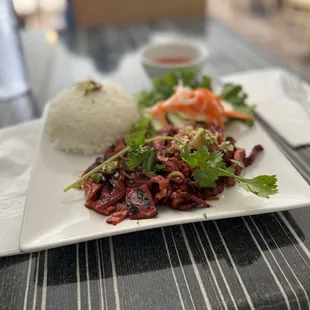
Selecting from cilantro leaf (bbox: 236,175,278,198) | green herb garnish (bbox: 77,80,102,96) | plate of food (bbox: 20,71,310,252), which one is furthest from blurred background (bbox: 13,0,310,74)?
cilantro leaf (bbox: 236,175,278,198)

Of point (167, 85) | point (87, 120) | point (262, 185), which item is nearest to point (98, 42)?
point (167, 85)

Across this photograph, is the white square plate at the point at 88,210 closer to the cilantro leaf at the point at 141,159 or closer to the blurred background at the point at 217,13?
the cilantro leaf at the point at 141,159

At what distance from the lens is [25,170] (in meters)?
1.32

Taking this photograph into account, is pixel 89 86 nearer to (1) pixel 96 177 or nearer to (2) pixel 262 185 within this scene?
(1) pixel 96 177

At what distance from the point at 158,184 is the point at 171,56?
110 cm

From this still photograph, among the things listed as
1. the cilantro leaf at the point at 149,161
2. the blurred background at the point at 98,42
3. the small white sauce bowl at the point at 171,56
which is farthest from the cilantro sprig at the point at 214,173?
the blurred background at the point at 98,42

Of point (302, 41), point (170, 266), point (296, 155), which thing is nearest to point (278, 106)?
point (296, 155)

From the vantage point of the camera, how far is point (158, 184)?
1.08 m

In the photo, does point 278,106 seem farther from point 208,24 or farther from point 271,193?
point 208,24

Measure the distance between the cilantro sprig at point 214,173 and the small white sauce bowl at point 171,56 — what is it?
0.79 metres

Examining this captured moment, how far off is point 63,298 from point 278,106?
117 centimetres

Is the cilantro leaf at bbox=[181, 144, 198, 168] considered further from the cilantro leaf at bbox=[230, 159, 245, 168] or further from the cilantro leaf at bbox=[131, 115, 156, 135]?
the cilantro leaf at bbox=[131, 115, 156, 135]

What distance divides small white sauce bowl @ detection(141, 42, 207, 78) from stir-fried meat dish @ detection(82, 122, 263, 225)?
677mm

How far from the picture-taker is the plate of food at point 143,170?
990 millimetres
